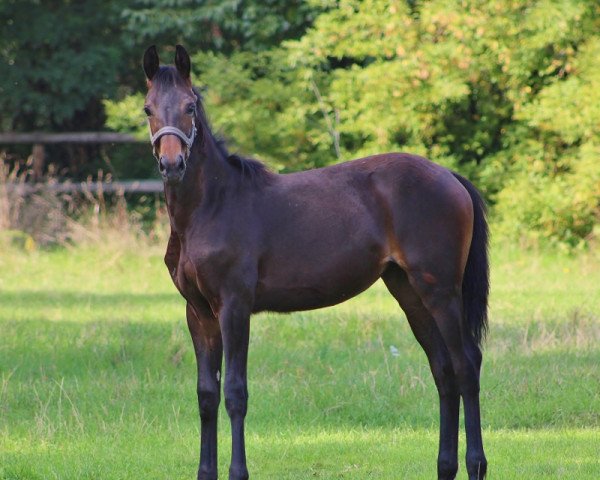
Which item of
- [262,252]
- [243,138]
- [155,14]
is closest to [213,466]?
[262,252]

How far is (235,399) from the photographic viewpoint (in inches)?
227

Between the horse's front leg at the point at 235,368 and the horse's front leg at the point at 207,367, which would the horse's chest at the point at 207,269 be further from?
the horse's front leg at the point at 207,367

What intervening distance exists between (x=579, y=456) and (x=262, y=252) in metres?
2.27

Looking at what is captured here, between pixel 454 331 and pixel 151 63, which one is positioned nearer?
pixel 151 63

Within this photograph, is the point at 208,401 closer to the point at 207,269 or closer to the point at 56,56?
the point at 207,269

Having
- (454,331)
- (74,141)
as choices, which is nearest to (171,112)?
(454,331)

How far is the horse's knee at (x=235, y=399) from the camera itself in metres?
5.75

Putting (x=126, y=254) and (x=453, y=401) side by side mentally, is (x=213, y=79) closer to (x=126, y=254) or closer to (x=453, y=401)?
(x=126, y=254)

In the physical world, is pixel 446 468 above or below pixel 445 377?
below

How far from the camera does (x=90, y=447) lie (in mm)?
6906

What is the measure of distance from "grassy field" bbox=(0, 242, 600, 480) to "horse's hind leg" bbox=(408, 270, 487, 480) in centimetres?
45

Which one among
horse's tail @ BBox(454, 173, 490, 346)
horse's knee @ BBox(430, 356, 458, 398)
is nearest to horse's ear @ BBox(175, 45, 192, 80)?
horse's tail @ BBox(454, 173, 490, 346)

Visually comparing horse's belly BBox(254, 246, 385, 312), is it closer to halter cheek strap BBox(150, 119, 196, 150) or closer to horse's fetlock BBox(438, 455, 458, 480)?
halter cheek strap BBox(150, 119, 196, 150)

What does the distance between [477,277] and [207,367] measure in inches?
64.0
